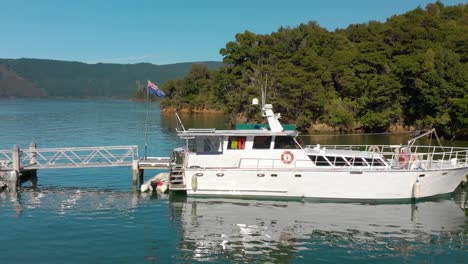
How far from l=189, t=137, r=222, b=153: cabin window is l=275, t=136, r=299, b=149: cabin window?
3.21 metres

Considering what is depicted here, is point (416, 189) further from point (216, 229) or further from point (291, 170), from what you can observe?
point (216, 229)

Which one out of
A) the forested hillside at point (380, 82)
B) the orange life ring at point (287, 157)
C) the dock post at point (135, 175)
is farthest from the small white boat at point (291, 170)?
the forested hillside at point (380, 82)

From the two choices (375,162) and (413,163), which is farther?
(375,162)

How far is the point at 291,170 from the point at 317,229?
16.3ft

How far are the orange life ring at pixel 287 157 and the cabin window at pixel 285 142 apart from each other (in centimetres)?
36

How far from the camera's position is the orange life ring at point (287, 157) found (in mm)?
25359

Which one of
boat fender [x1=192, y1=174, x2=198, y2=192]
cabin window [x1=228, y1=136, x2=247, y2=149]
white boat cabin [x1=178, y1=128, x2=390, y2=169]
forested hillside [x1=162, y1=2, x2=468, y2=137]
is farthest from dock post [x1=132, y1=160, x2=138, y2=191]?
forested hillside [x1=162, y1=2, x2=468, y2=137]

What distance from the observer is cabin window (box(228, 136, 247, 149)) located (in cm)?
2603

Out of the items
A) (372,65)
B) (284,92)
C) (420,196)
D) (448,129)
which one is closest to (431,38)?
(372,65)

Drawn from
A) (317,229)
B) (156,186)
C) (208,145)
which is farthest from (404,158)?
(156,186)

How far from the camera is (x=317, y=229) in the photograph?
2036 centimetres

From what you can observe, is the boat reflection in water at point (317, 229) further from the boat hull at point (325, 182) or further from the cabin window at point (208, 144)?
the cabin window at point (208, 144)

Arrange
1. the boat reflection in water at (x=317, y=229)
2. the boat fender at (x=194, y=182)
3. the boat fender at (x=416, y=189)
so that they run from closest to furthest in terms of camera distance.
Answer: the boat reflection in water at (x=317, y=229) → the boat fender at (x=416, y=189) → the boat fender at (x=194, y=182)

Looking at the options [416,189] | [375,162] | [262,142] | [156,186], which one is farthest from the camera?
[156,186]
